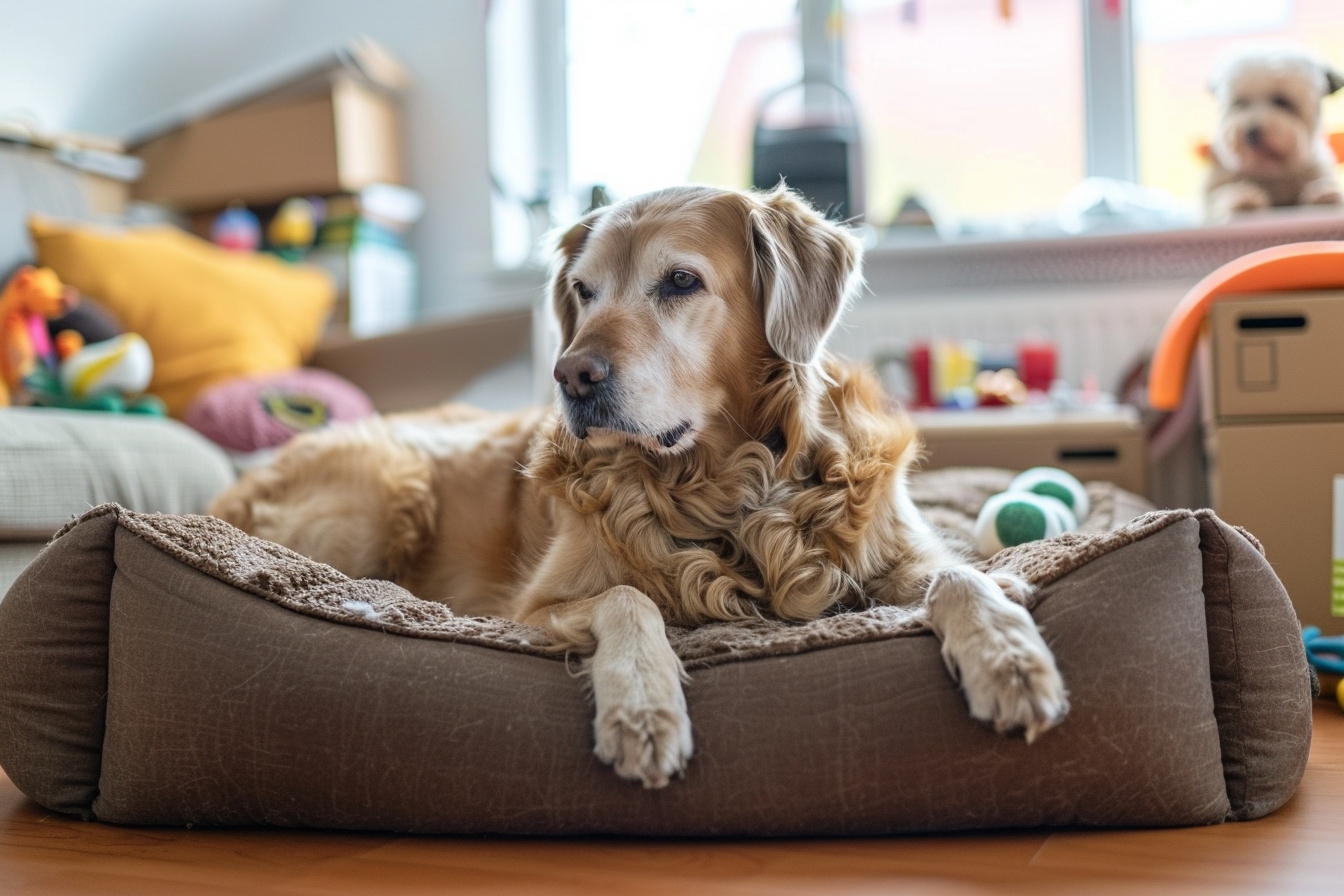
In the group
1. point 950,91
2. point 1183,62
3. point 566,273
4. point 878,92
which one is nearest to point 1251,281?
point 566,273

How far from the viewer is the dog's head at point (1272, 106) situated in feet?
10.8

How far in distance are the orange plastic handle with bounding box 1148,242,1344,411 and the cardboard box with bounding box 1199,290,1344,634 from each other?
0.03 m

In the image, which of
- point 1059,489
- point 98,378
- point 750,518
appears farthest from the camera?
point 98,378

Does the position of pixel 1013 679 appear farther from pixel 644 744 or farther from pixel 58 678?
pixel 58 678

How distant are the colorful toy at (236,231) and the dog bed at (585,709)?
2977mm

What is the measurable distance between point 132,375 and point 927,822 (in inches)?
93.1

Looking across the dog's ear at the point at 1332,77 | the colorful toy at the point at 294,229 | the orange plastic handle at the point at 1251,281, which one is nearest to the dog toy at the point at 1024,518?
the orange plastic handle at the point at 1251,281

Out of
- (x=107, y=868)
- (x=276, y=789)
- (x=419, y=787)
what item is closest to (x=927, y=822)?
(x=419, y=787)

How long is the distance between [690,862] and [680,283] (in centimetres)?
82

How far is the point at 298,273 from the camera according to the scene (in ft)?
12.3

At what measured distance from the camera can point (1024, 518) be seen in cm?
206

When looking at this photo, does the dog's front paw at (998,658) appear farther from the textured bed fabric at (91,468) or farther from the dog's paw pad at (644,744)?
the textured bed fabric at (91,468)

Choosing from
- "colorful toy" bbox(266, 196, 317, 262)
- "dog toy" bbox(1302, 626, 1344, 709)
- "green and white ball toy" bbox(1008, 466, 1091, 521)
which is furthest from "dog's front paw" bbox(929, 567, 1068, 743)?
"colorful toy" bbox(266, 196, 317, 262)

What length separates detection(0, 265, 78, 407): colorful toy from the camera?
2771 millimetres
